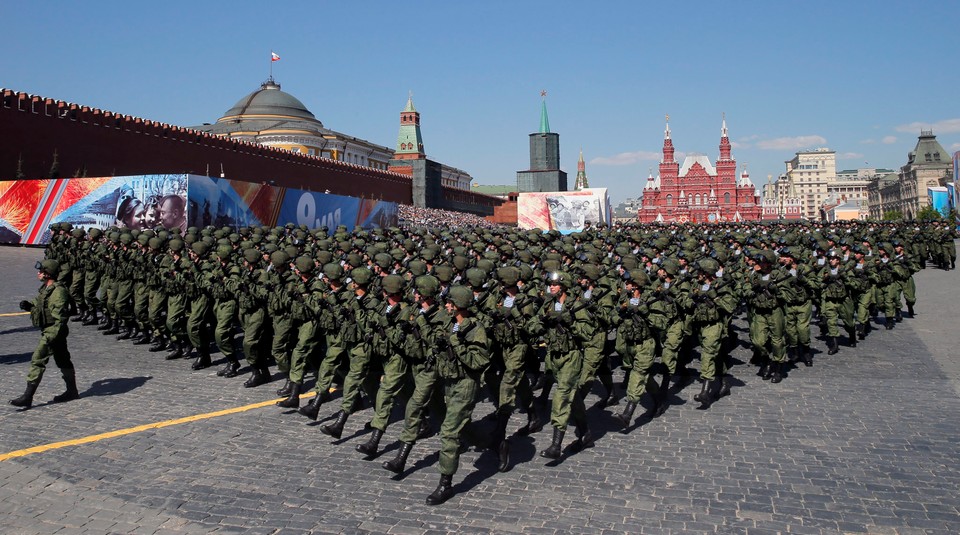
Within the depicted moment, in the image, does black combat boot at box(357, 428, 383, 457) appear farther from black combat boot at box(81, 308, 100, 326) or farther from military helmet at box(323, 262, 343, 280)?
black combat boot at box(81, 308, 100, 326)

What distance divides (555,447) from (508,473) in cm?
52

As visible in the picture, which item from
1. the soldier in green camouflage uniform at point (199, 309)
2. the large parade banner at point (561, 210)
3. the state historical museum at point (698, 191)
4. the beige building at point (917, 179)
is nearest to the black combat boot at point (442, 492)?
the soldier in green camouflage uniform at point (199, 309)

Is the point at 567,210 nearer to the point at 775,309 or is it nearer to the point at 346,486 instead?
the point at 775,309

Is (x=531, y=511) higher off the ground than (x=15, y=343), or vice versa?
(x=15, y=343)

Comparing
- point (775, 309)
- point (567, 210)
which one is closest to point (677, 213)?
point (567, 210)

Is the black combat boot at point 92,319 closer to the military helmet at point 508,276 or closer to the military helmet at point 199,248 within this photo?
the military helmet at point 199,248

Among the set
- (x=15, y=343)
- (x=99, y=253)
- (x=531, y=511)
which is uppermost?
(x=99, y=253)

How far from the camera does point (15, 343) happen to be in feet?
36.7

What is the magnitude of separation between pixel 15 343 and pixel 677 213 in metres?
96.4

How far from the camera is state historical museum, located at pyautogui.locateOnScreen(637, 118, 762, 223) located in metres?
98.6

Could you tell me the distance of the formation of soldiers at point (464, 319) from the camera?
643 centimetres

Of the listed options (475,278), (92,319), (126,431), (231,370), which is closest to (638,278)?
(475,278)

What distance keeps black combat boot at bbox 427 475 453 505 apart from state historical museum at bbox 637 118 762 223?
9554cm

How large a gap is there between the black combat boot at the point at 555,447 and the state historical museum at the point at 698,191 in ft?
310
